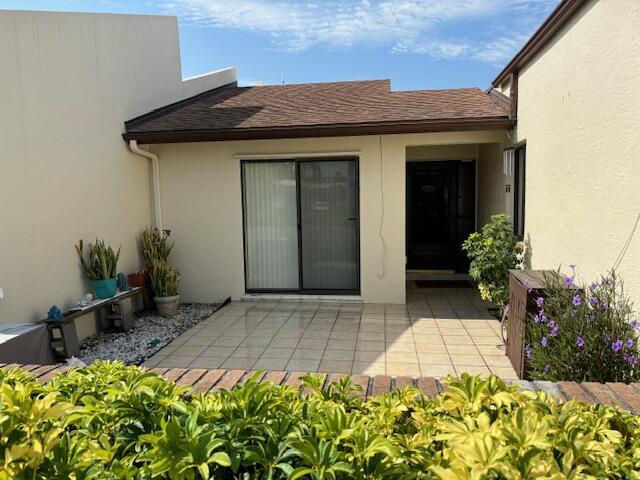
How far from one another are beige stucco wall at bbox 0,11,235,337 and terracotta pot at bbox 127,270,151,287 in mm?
212

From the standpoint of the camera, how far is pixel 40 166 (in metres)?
5.49

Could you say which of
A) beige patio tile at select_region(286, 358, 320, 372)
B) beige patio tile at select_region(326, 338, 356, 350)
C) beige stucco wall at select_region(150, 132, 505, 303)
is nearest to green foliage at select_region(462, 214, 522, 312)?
beige stucco wall at select_region(150, 132, 505, 303)

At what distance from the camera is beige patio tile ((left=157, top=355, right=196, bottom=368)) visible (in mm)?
5180

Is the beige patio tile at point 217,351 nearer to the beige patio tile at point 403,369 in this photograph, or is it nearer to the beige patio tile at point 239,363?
the beige patio tile at point 239,363

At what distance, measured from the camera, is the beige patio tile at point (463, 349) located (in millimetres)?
5377

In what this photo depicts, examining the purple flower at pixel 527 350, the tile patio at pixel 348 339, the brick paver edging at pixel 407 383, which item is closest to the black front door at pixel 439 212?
the tile patio at pixel 348 339

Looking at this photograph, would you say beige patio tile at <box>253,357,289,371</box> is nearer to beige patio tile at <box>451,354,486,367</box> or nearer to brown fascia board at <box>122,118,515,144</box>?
beige patio tile at <box>451,354,486,367</box>

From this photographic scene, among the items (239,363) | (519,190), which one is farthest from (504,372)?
(519,190)

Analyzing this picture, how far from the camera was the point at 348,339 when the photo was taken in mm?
5887

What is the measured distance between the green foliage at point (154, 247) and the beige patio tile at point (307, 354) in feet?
11.0

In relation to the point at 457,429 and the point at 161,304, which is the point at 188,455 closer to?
the point at 457,429

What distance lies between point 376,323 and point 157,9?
23.4ft

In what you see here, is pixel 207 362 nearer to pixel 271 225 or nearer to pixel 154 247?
pixel 154 247

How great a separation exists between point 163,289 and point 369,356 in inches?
150
